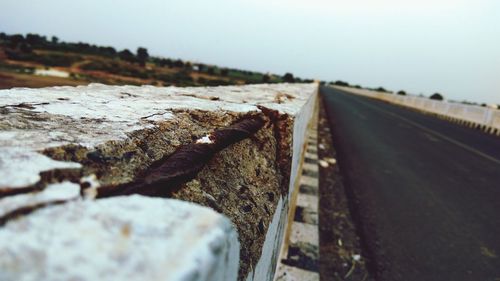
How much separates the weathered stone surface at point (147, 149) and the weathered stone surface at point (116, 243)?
89 mm

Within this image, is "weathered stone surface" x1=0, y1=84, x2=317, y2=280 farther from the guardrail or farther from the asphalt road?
the guardrail

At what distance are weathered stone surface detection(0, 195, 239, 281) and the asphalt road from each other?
2.59 metres

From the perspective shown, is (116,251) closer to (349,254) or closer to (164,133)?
(164,133)

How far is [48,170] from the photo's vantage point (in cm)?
62

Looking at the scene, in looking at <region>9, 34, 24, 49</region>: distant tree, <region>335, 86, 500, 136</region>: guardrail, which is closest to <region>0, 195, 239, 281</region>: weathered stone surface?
<region>335, 86, 500, 136</region>: guardrail

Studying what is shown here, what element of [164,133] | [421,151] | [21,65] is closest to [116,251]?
[164,133]

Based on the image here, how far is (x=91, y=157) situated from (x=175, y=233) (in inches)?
14.5

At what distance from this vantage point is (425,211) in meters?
4.14

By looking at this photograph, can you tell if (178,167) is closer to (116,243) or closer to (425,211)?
(116,243)

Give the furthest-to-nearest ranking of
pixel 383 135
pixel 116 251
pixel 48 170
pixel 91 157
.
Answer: pixel 383 135 < pixel 91 157 < pixel 48 170 < pixel 116 251

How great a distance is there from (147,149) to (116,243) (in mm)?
547

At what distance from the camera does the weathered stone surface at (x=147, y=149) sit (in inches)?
26.8

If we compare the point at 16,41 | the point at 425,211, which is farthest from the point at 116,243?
the point at 16,41

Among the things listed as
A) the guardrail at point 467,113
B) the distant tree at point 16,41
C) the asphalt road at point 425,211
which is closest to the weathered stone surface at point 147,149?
the asphalt road at point 425,211
